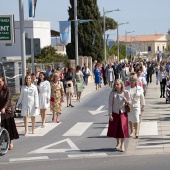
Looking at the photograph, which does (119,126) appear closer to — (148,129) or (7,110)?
(7,110)

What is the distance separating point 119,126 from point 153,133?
10.5 feet

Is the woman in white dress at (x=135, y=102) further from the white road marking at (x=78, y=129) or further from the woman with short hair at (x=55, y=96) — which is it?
the woman with short hair at (x=55, y=96)

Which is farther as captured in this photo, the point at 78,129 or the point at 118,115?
the point at 78,129

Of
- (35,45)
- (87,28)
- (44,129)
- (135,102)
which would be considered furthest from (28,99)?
(87,28)

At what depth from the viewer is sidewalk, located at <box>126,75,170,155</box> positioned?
43.5 feet

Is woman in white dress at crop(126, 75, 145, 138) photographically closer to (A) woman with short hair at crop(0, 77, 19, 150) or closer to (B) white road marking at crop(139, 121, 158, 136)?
(B) white road marking at crop(139, 121, 158, 136)

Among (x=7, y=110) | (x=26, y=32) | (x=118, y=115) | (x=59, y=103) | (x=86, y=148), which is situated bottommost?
(x=86, y=148)

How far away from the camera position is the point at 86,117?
2081 cm

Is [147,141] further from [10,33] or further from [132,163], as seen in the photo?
[10,33]

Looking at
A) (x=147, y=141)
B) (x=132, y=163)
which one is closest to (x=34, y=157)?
(x=132, y=163)

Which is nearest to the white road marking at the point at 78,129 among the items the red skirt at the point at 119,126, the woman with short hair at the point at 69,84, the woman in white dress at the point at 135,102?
the woman in white dress at the point at 135,102

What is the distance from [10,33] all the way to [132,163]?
9.30m

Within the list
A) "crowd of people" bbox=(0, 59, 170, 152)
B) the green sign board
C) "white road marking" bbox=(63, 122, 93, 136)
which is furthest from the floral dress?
the green sign board

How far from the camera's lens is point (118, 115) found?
13.1 m
